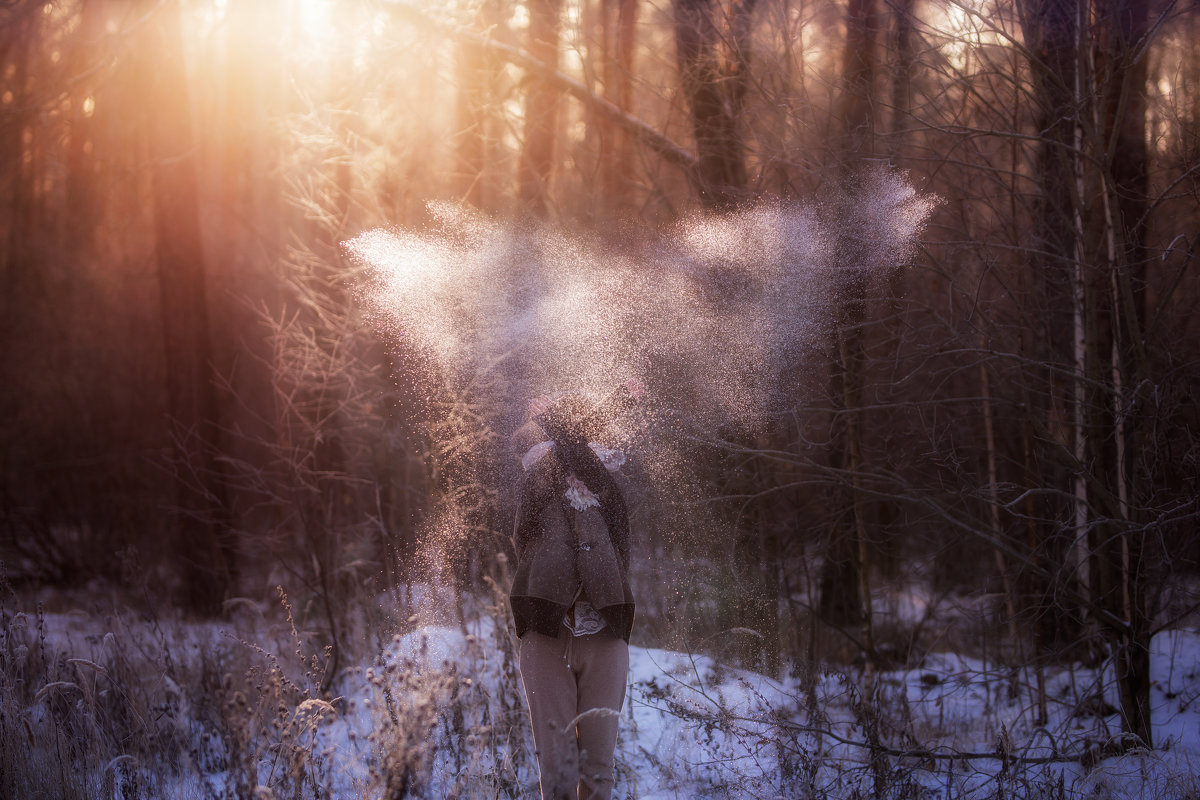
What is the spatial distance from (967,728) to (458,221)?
6060 millimetres

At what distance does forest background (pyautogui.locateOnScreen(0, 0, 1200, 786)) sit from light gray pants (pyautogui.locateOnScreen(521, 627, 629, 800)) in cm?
198

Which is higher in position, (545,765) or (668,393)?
(668,393)

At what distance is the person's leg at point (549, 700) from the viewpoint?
339cm

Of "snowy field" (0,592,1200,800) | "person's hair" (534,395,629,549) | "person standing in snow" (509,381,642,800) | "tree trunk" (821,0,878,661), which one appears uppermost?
"tree trunk" (821,0,878,661)

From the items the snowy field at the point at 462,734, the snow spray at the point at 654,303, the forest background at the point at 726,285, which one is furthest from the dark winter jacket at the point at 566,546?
the snow spray at the point at 654,303

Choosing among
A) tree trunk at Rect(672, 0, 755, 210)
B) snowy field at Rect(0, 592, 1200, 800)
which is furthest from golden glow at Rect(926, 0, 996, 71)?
snowy field at Rect(0, 592, 1200, 800)

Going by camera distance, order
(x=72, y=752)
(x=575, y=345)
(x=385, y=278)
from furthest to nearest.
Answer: (x=385, y=278) < (x=575, y=345) < (x=72, y=752)

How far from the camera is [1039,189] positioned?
231 inches

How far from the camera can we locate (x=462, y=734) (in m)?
5.07

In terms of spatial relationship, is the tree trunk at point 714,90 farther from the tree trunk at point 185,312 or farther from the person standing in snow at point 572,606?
the tree trunk at point 185,312

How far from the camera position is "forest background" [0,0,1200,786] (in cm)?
557

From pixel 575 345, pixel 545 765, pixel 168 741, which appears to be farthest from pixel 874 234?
pixel 168 741

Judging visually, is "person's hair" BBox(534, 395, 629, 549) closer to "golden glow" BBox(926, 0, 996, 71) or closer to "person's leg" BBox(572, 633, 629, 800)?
"person's leg" BBox(572, 633, 629, 800)

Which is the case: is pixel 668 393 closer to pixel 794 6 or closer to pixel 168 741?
pixel 794 6
